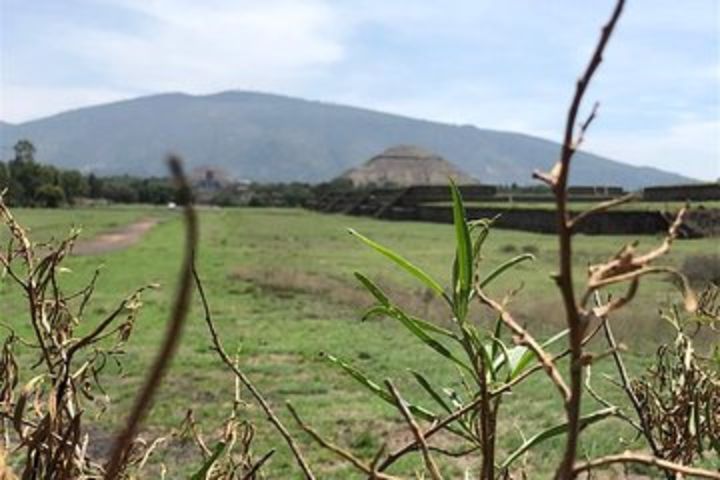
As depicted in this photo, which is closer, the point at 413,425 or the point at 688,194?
the point at 413,425

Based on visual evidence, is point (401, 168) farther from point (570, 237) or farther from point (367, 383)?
point (570, 237)

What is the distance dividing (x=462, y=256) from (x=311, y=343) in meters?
14.9

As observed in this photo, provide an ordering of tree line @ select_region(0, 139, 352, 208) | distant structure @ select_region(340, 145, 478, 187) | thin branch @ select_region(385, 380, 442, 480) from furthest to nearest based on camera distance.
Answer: distant structure @ select_region(340, 145, 478, 187), tree line @ select_region(0, 139, 352, 208), thin branch @ select_region(385, 380, 442, 480)

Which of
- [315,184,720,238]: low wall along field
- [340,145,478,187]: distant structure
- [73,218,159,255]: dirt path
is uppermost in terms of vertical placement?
[340,145,478,187]: distant structure

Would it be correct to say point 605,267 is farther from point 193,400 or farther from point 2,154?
point 193,400

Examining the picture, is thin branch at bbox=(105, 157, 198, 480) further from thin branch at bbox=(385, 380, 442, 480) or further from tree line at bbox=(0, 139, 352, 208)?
tree line at bbox=(0, 139, 352, 208)

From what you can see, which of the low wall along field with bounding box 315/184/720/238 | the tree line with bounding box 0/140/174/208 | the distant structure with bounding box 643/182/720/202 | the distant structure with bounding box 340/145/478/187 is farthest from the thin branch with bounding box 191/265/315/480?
the distant structure with bounding box 340/145/478/187

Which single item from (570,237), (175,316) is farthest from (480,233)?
(175,316)

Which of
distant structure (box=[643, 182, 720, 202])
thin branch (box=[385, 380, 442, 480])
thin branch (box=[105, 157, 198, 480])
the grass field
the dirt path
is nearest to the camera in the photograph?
thin branch (box=[105, 157, 198, 480])

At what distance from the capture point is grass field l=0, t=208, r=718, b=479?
8109 millimetres

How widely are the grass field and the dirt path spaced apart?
5.90m

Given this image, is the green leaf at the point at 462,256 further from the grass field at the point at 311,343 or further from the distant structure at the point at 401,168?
the distant structure at the point at 401,168

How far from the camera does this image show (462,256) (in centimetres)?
64

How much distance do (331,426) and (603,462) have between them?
969 centimetres
